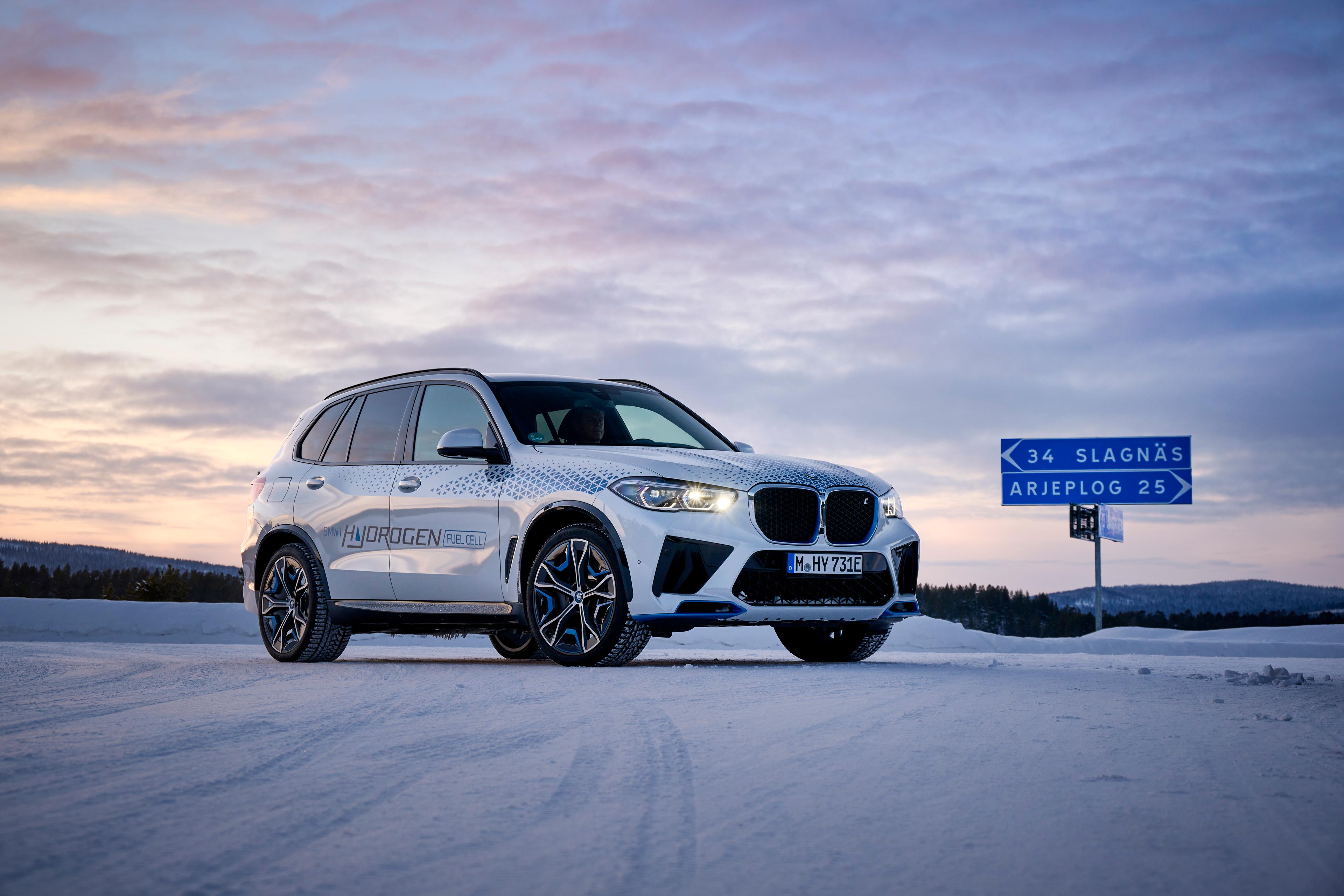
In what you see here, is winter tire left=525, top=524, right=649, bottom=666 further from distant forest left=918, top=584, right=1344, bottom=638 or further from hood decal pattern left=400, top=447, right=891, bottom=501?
distant forest left=918, top=584, right=1344, bottom=638

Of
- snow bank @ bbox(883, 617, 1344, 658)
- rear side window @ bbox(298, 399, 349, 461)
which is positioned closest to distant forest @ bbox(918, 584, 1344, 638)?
snow bank @ bbox(883, 617, 1344, 658)

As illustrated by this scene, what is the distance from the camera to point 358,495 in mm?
9062

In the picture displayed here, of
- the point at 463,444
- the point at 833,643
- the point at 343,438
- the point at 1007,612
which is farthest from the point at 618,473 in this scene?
the point at 1007,612

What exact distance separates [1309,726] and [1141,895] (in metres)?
3.18

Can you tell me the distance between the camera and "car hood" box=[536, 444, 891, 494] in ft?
25.8

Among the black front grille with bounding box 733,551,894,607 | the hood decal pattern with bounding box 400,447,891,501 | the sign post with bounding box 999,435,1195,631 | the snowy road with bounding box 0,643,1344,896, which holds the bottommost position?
the snowy road with bounding box 0,643,1344,896

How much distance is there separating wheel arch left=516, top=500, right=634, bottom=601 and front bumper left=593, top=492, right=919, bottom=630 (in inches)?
1.5

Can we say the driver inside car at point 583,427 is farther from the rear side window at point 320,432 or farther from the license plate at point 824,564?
the rear side window at point 320,432

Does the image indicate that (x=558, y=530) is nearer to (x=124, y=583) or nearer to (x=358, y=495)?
(x=358, y=495)

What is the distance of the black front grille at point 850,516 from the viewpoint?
27.2 feet

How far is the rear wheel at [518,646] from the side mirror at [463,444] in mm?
2405

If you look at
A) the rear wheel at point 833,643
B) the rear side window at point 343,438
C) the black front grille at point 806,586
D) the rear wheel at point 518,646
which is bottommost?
the rear wheel at point 518,646

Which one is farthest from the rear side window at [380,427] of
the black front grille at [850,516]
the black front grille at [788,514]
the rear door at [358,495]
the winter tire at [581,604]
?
the black front grille at [850,516]

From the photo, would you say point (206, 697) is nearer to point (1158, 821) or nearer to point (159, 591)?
point (1158, 821)
